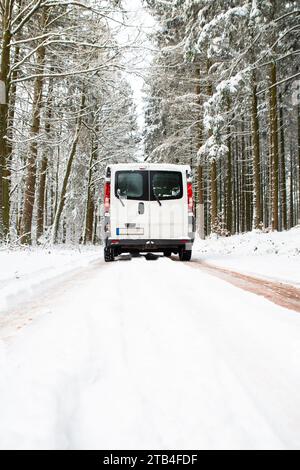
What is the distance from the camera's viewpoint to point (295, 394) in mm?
1196

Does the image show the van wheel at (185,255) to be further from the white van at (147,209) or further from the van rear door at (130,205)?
the van rear door at (130,205)

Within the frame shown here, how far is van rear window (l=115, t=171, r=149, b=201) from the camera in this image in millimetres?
8242

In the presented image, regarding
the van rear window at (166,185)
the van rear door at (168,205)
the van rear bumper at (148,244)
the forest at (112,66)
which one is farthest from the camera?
the forest at (112,66)

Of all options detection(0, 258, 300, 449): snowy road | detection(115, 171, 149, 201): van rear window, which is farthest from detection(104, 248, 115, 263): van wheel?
detection(0, 258, 300, 449): snowy road

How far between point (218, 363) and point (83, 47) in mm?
10089

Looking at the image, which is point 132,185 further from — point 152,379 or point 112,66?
point 152,379

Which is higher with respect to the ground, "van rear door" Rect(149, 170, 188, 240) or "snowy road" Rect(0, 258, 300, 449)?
"van rear door" Rect(149, 170, 188, 240)

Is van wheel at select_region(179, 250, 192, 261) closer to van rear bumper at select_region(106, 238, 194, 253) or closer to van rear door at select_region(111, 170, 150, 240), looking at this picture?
van rear bumper at select_region(106, 238, 194, 253)

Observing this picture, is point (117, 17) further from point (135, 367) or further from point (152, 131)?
point (152, 131)

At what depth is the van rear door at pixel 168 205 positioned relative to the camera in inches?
323

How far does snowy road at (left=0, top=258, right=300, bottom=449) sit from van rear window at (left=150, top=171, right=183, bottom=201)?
6022mm

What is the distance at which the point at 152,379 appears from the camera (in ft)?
4.13

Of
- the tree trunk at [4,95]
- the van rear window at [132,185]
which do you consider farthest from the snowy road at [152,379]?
the tree trunk at [4,95]

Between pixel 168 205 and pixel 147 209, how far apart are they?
0.51m
